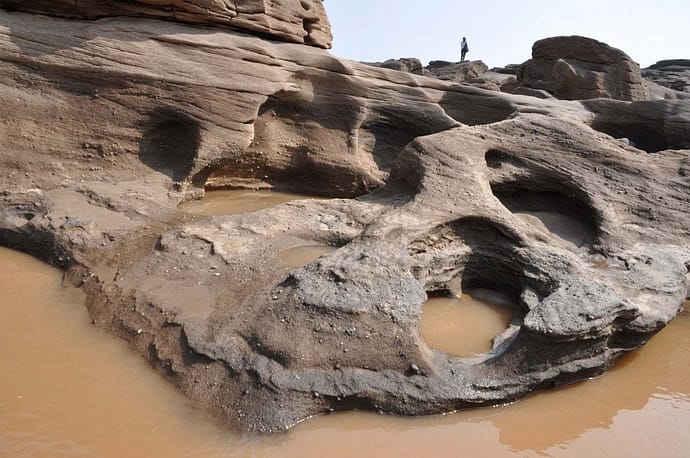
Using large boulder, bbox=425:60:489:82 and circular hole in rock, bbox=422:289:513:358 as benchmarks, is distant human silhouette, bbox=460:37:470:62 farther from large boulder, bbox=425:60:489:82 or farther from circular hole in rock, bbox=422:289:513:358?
circular hole in rock, bbox=422:289:513:358

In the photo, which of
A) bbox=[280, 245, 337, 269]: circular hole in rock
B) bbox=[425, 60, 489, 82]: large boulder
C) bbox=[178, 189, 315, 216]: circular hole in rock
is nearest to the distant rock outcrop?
bbox=[425, 60, 489, 82]: large boulder

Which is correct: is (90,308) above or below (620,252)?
below

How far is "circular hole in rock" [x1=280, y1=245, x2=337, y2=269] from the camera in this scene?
12.1 feet

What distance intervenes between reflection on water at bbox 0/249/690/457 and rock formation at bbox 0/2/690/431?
0.31 ft

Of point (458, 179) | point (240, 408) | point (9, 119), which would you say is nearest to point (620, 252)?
point (458, 179)

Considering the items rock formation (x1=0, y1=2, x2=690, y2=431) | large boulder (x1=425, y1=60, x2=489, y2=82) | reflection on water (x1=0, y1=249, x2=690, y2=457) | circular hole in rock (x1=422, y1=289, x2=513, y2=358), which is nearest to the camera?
reflection on water (x1=0, y1=249, x2=690, y2=457)

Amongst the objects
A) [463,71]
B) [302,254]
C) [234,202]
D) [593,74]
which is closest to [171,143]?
[234,202]

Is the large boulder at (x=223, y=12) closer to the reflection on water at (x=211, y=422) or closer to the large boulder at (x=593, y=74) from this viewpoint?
the reflection on water at (x=211, y=422)

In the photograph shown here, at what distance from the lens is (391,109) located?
662 centimetres

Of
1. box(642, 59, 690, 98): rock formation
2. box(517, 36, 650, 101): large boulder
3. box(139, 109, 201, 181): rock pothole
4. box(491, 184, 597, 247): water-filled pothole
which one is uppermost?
box(642, 59, 690, 98): rock formation

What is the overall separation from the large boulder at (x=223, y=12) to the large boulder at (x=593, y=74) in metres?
6.08

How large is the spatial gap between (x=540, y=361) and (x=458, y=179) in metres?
1.87

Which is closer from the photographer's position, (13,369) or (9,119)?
(13,369)

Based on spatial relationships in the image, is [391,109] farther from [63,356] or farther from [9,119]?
[63,356]
